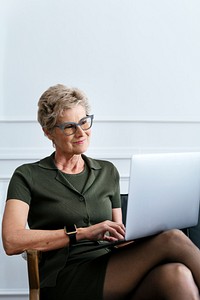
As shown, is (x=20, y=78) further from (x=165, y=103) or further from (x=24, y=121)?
(x=165, y=103)

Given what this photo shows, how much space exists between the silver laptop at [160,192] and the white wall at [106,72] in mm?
1099

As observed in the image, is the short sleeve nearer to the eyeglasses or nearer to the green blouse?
the green blouse

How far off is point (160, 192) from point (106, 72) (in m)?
1.30

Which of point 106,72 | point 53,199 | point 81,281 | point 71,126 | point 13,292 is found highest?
point 106,72

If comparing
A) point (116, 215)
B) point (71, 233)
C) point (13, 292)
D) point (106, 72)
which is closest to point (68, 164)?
point (116, 215)

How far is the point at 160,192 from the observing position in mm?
1981

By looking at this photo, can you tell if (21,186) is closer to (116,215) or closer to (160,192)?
(116,215)

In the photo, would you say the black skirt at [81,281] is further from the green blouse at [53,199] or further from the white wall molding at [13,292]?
the white wall molding at [13,292]

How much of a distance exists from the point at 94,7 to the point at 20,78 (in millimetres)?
528

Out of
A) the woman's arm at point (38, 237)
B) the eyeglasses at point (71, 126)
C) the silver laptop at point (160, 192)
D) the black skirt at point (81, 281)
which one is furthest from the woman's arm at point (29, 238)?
the eyeglasses at point (71, 126)

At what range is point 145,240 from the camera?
2076 millimetres

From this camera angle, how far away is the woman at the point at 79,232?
2.02 metres

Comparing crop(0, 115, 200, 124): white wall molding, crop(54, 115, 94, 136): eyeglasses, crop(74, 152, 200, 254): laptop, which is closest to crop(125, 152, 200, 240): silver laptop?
crop(74, 152, 200, 254): laptop

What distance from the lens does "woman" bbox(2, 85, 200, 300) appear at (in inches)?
79.4
